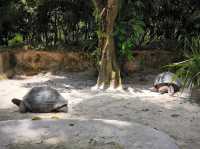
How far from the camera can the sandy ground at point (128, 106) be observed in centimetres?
604

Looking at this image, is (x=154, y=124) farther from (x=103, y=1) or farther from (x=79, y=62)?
(x=79, y=62)

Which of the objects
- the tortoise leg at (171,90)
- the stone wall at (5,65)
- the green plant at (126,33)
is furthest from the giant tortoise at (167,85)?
the stone wall at (5,65)

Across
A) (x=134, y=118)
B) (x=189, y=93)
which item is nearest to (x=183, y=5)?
(x=189, y=93)

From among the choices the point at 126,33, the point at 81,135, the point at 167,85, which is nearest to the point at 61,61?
the point at 126,33

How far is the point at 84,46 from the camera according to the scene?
37.3 feet

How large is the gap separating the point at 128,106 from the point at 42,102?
153 cm

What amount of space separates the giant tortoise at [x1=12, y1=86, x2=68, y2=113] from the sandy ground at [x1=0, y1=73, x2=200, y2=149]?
12 cm

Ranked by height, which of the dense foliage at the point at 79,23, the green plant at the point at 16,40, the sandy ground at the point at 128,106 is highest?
the dense foliage at the point at 79,23

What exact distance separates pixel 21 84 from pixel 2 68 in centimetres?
160

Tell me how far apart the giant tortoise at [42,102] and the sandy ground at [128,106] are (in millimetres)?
115

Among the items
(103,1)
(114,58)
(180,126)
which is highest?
(103,1)

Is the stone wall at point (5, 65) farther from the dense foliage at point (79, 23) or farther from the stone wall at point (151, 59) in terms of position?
the stone wall at point (151, 59)

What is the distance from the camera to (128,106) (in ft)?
24.3

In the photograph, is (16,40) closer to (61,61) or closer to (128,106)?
(61,61)
